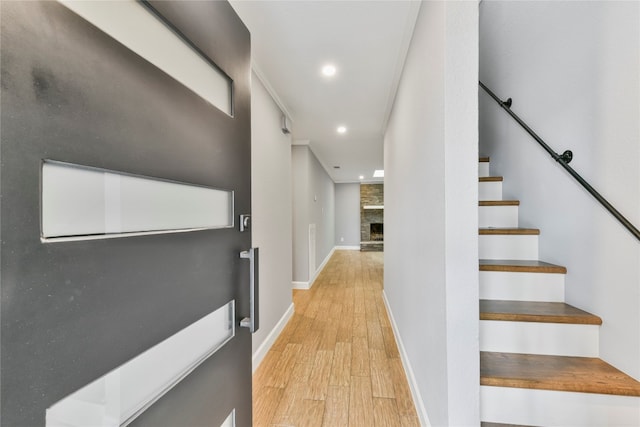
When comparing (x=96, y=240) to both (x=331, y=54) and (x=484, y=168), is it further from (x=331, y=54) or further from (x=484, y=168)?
(x=484, y=168)

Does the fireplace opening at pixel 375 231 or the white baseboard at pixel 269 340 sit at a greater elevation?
the fireplace opening at pixel 375 231

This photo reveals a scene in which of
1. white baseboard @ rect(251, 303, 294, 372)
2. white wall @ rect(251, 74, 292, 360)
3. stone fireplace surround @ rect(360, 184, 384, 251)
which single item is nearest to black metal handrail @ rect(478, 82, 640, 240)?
white wall @ rect(251, 74, 292, 360)

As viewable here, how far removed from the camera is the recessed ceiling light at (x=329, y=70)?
6.72 feet

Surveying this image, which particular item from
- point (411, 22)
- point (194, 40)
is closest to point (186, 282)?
point (194, 40)

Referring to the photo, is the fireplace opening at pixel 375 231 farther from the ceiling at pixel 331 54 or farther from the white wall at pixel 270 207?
the white wall at pixel 270 207

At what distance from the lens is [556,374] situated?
1.12 meters

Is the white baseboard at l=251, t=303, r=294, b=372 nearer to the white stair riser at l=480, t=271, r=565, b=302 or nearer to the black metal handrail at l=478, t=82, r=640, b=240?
the white stair riser at l=480, t=271, r=565, b=302

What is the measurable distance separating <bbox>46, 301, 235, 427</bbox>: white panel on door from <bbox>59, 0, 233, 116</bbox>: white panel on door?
725mm

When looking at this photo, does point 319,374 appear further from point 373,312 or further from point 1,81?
point 1,81

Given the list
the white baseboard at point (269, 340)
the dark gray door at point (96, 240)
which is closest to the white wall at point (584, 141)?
the dark gray door at point (96, 240)

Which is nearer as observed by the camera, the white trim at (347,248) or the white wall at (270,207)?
the white wall at (270,207)

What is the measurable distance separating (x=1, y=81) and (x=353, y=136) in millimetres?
3796

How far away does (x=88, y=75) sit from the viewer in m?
0.48

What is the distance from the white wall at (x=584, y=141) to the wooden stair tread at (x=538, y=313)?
6cm
